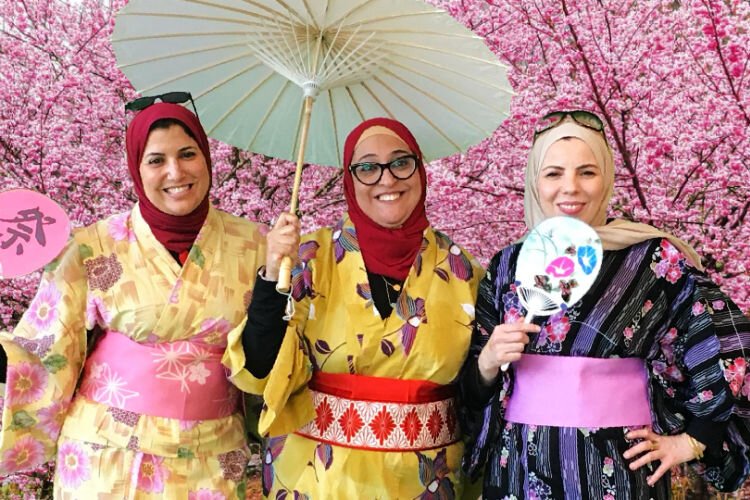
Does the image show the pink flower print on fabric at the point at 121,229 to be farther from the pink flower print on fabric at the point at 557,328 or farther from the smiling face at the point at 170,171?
the pink flower print on fabric at the point at 557,328

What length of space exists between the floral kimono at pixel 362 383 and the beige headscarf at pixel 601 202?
439 mm

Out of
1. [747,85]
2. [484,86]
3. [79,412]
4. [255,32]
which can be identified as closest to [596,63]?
[747,85]

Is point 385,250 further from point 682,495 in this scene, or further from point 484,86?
point 682,495

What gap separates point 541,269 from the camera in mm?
2170

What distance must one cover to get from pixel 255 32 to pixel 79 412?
1.49 m

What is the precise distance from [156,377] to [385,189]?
1.04 m

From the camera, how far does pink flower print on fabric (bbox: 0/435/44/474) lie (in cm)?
225

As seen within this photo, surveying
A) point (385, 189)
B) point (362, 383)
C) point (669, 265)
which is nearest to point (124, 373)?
point (362, 383)

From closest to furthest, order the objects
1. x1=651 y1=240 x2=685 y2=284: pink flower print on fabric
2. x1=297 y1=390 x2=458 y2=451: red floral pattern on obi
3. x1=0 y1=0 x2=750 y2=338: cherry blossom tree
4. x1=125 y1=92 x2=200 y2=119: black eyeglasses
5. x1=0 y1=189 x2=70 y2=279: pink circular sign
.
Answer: x1=0 y1=189 x2=70 y2=279: pink circular sign, x1=651 y1=240 x2=685 y2=284: pink flower print on fabric, x1=297 y1=390 x2=458 y2=451: red floral pattern on obi, x1=125 y1=92 x2=200 y2=119: black eyeglasses, x1=0 y1=0 x2=750 y2=338: cherry blossom tree

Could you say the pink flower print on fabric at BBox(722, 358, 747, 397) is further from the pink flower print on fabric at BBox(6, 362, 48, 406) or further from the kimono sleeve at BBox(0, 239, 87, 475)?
the pink flower print on fabric at BBox(6, 362, 48, 406)

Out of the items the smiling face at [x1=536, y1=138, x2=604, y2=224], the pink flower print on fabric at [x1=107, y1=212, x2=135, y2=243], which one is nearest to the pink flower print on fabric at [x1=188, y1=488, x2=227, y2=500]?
the pink flower print on fabric at [x1=107, y1=212, x2=135, y2=243]

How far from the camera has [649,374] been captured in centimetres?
215

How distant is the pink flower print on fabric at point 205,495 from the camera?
7.27 feet

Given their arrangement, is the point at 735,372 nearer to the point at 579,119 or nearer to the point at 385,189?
the point at 579,119
